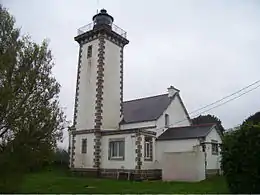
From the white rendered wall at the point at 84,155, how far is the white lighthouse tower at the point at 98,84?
0.27 ft

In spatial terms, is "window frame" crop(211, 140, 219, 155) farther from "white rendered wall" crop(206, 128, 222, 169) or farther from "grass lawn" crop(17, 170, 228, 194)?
"grass lawn" crop(17, 170, 228, 194)

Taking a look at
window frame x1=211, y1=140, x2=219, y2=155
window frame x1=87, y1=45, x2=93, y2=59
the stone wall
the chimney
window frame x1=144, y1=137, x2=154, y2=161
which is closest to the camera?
the stone wall

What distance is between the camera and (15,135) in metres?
9.24

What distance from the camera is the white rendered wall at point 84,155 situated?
76.5 feet

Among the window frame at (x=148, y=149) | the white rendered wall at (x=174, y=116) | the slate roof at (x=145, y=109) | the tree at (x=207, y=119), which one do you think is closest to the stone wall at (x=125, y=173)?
the window frame at (x=148, y=149)

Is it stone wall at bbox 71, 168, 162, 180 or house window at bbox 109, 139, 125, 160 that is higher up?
house window at bbox 109, 139, 125, 160

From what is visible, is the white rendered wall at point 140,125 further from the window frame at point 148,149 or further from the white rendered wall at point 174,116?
the window frame at point 148,149

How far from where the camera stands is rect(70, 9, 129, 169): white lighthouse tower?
78.0ft

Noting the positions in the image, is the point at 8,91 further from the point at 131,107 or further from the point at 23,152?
the point at 131,107

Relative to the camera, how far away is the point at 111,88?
25.2m

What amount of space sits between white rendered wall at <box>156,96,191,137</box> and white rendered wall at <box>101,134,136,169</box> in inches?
117

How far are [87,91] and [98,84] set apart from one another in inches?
56.7

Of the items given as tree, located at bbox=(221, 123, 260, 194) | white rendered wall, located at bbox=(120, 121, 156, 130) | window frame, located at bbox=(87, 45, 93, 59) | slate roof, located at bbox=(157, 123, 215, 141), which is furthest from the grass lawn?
window frame, located at bbox=(87, 45, 93, 59)

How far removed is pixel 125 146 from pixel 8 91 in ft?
44.6
